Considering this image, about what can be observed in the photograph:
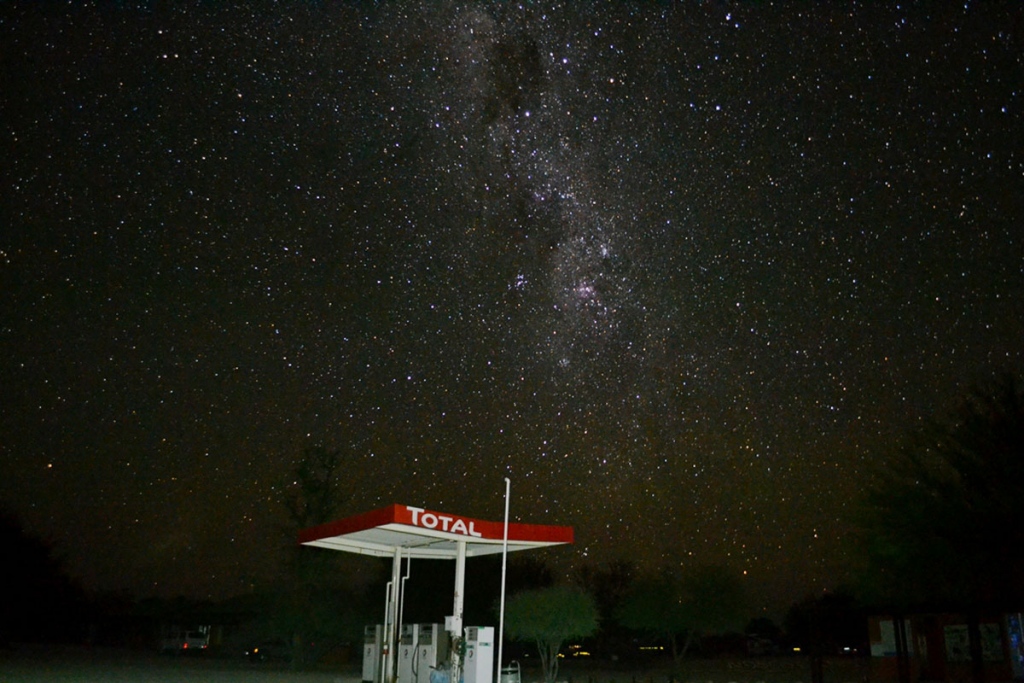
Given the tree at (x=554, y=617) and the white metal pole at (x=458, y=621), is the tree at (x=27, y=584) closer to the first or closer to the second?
the tree at (x=554, y=617)

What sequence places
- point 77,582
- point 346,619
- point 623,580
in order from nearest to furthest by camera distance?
point 346,619 → point 623,580 → point 77,582

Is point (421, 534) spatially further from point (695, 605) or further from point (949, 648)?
point (695, 605)

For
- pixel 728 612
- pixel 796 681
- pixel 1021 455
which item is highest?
pixel 1021 455

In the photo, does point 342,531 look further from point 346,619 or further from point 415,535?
point 346,619

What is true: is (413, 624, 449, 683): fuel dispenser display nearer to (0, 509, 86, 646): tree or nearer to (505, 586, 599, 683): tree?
(505, 586, 599, 683): tree

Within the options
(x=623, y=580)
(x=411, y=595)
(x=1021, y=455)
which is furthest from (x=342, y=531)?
(x=623, y=580)

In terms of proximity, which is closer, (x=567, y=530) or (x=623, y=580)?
(x=567, y=530)

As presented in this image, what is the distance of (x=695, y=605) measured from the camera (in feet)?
153

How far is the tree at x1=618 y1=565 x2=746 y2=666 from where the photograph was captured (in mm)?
46562

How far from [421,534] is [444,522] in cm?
59

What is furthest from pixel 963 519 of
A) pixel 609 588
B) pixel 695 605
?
pixel 609 588

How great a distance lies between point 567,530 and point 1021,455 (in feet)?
39.9

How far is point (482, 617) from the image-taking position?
191 feet

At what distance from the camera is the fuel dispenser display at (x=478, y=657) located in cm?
2248
